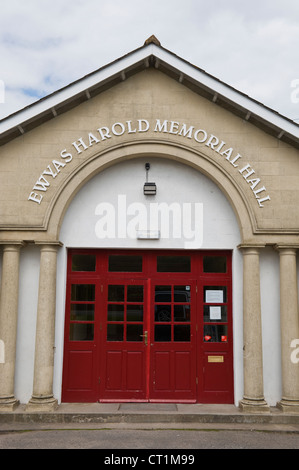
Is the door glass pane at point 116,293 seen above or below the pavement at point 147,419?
above

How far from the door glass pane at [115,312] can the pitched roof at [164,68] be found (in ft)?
12.0

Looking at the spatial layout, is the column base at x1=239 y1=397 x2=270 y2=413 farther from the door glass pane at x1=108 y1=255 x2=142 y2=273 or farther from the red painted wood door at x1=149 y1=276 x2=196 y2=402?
the door glass pane at x1=108 y1=255 x2=142 y2=273

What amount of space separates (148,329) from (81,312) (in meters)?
1.31

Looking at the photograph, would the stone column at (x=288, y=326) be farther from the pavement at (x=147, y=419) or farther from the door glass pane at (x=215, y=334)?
the door glass pane at (x=215, y=334)

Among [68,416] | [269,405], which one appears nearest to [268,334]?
[269,405]

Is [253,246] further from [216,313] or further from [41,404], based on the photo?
[41,404]

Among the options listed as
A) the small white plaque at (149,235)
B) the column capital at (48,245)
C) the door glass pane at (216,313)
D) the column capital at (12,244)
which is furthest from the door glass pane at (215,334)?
the column capital at (12,244)

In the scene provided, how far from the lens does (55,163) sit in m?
8.22

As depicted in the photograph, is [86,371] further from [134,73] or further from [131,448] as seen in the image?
[134,73]

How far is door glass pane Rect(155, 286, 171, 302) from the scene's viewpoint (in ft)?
27.7

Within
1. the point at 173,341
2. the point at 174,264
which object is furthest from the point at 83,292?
the point at 173,341

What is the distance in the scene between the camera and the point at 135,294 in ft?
27.8

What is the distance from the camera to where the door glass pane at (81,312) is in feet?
27.5

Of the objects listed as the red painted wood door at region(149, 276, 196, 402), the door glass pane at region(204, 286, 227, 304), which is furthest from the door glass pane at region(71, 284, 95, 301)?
the door glass pane at region(204, 286, 227, 304)
